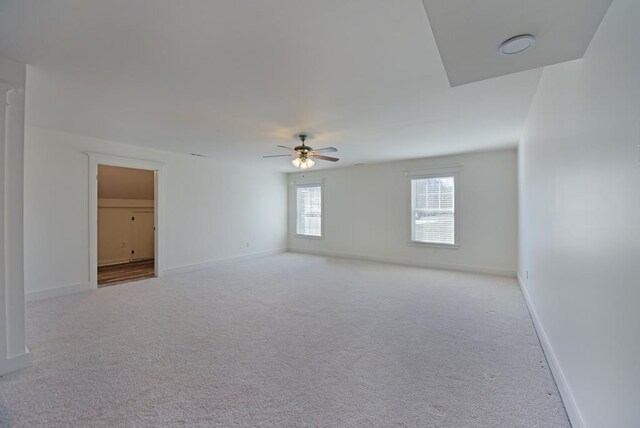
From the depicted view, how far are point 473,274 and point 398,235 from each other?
1.70 m

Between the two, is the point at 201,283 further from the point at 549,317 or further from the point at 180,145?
the point at 549,317

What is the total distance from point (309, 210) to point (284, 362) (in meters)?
5.92

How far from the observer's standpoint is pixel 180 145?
4828mm

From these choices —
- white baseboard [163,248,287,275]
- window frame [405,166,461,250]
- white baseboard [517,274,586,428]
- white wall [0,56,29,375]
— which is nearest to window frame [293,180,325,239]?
white baseboard [163,248,287,275]

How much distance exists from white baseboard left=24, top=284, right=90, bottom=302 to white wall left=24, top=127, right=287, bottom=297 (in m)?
0.02

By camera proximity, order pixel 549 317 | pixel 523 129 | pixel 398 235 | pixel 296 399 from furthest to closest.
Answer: pixel 398 235 < pixel 523 129 < pixel 549 317 < pixel 296 399

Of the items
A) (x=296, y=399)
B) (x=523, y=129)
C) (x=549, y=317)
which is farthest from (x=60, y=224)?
(x=523, y=129)

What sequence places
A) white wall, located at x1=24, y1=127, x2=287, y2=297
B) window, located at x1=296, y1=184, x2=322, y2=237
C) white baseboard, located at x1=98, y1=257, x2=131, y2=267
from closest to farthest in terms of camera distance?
white wall, located at x1=24, y1=127, x2=287, y2=297, white baseboard, located at x1=98, y1=257, x2=131, y2=267, window, located at x1=296, y1=184, x2=322, y2=237

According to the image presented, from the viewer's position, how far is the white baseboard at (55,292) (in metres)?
3.74

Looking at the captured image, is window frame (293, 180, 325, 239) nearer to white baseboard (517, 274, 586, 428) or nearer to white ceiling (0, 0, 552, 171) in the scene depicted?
white ceiling (0, 0, 552, 171)

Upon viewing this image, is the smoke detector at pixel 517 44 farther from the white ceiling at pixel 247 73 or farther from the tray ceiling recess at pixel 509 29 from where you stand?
the white ceiling at pixel 247 73

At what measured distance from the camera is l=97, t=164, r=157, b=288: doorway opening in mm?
5855

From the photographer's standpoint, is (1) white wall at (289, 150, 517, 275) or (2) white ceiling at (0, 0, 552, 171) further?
(1) white wall at (289, 150, 517, 275)

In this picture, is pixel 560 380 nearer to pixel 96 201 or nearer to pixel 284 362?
pixel 284 362
